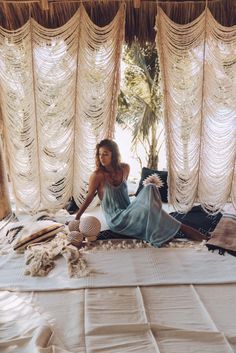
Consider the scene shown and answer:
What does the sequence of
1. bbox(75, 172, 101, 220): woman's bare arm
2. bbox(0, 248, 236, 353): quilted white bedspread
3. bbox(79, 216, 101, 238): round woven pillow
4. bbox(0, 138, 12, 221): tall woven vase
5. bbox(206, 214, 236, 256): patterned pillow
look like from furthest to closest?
bbox(0, 138, 12, 221): tall woven vase
bbox(75, 172, 101, 220): woman's bare arm
bbox(79, 216, 101, 238): round woven pillow
bbox(206, 214, 236, 256): patterned pillow
bbox(0, 248, 236, 353): quilted white bedspread

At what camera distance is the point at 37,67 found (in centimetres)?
251

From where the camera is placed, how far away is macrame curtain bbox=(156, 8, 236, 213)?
248 cm

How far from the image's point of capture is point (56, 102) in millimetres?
2582

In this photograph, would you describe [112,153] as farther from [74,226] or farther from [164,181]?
[164,181]

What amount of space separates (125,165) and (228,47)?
43.8 inches

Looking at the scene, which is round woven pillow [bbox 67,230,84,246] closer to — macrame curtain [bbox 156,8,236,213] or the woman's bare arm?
the woman's bare arm

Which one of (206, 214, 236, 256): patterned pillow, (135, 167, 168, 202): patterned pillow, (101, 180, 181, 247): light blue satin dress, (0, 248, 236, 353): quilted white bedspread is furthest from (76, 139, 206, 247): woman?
(135, 167, 168, 202): patterned pillow

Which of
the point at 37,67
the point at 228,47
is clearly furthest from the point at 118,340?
the point at 228,47

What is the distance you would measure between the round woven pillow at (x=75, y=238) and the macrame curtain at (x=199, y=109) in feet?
2.63

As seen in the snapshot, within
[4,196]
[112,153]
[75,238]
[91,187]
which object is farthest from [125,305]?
[4,196]

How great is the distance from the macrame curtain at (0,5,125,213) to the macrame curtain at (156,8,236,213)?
405mm

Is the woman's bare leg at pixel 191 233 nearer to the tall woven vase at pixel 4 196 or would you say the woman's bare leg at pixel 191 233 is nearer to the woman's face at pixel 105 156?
the woman's face at pixel 105 156

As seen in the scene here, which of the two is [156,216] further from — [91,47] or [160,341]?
[91,47]

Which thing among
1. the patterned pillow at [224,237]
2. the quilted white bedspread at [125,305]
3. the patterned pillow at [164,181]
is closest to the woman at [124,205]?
the patterned pillow at [224,237]
